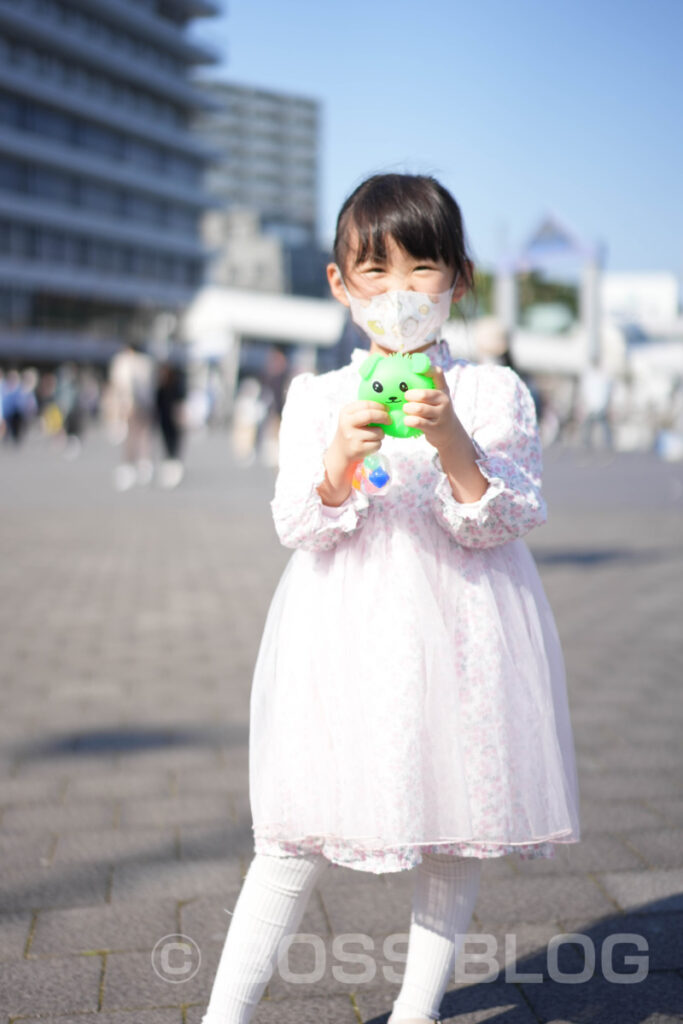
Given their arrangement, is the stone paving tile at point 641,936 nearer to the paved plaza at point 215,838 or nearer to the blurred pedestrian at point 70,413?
the paved plaza at point 215,838

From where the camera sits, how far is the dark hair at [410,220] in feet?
6.75

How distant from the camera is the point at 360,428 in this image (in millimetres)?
1880

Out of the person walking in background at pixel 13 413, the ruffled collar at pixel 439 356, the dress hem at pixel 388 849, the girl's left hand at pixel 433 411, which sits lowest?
the person walking in background at pixel 13 413

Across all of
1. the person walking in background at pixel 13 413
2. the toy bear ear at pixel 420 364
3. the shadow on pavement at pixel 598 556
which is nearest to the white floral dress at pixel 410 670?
the toy bear ear at pixel 420 364

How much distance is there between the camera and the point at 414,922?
2227 mm

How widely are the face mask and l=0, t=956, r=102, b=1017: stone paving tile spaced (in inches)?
57.7

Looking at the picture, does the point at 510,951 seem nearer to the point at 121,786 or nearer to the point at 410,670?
the point at 410,670

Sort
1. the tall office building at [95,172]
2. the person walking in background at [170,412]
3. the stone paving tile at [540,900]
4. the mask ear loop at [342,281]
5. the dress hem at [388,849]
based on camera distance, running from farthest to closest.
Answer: the tall office building at [95,172] → the person walking in background at [170,412] → the stone paving tile at [540,900] → the mask ear loop at [342,281] → the dress hem at [388,849]

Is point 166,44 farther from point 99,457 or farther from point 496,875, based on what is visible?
point 496,875

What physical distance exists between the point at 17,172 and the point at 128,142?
11249 millimetres

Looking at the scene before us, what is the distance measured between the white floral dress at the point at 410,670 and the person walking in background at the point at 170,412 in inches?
547

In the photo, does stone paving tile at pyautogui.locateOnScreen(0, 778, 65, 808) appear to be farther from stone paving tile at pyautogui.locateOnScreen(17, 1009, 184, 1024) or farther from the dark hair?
the dark hair

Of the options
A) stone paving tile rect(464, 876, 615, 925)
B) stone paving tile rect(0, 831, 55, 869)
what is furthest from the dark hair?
stone paving tile rect(0, 831, 55, 869)

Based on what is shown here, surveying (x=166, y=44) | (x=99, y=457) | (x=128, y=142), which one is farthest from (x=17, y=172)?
(x=99, y=457)
